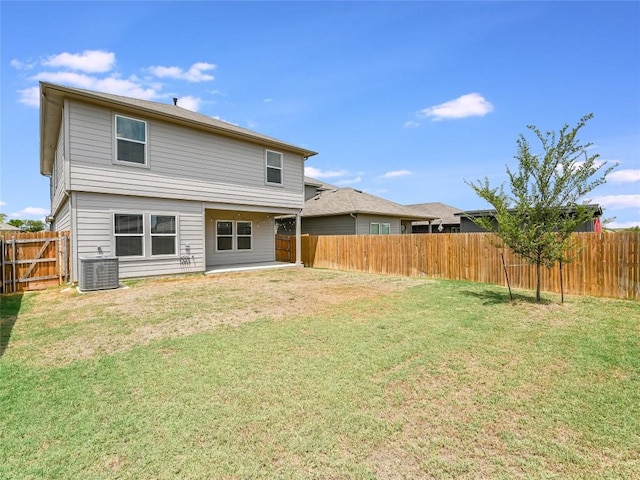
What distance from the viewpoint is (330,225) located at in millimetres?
19125

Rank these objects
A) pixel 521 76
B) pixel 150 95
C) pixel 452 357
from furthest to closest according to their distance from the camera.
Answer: pixel 150 95, pixel 521 76, pixel 452 357

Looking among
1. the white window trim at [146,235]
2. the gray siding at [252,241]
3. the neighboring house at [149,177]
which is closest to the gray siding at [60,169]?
the neighboring house at [149,177]

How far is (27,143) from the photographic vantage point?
14.6 meters

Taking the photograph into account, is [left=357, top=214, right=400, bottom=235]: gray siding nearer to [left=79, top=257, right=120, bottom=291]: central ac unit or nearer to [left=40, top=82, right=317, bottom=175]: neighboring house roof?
[left=40, top=82, right=317, bottom=175]: neighboring house roof

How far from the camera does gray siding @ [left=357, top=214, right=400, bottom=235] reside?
59.3 feet

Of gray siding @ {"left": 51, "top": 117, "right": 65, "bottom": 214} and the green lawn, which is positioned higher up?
gray siding @ {"left": 51, "top": 117, "right": 65, "bottom": 214}

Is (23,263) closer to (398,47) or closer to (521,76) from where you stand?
(398,47)

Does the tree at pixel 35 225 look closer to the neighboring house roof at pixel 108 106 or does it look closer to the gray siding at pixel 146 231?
the neighboring house roof at pixel 108 106

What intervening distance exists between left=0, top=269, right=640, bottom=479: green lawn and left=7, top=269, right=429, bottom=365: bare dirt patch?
0.06 metres

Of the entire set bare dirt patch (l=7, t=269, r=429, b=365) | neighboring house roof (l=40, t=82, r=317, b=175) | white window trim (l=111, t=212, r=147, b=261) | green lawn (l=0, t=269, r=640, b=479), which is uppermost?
neighboring house roof (l=40, t=82, r=317, b=175)

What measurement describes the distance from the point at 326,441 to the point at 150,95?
1586 cm

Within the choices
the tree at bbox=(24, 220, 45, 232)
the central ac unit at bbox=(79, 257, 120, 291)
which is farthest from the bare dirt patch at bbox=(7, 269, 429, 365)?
the tree at bbox=(24, 220, 45, 232)

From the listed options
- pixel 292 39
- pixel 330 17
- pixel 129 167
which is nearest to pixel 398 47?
pixel 330 17

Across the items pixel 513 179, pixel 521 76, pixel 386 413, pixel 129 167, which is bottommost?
pixel 386 413
